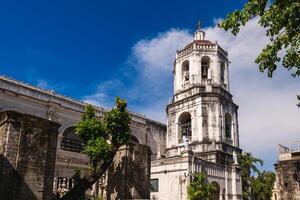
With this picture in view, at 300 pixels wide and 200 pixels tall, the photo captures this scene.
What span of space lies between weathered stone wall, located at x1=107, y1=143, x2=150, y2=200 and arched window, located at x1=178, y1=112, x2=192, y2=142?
710 inches

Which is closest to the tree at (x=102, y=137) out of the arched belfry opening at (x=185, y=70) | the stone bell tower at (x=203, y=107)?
the stone bell tower at (x=203, y=107)

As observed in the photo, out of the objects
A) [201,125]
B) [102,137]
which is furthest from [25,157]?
[201,125]

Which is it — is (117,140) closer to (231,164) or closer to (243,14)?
(243,14)

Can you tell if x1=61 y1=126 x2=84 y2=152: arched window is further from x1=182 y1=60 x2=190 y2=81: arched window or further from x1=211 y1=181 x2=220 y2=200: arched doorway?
x1=182 y1=60 x2=190 y2=81: arched window

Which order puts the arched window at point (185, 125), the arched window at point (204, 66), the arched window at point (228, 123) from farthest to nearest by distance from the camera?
the arched window at point (204, 66), the arched window at point (185, 125), the arched window at point (228, 123)

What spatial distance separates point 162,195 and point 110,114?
1182 cm

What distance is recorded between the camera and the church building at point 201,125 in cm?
2848

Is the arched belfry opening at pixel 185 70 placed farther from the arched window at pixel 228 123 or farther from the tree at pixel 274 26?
the tree at pixel 274 26

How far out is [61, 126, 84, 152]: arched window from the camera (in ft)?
96.8

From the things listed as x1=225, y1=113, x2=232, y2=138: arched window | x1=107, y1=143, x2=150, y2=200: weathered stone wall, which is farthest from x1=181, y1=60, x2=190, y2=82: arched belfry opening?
x1=107, y1=143, x2=150, y2=200: weathered stone wall

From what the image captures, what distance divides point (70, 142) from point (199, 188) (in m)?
11.7

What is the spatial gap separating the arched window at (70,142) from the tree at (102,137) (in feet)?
36.3

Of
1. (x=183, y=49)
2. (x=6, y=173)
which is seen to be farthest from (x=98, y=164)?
(x=183, y=49)

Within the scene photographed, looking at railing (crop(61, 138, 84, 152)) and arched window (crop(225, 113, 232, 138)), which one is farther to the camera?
arched window (crop(225, 113, 232, 138))
